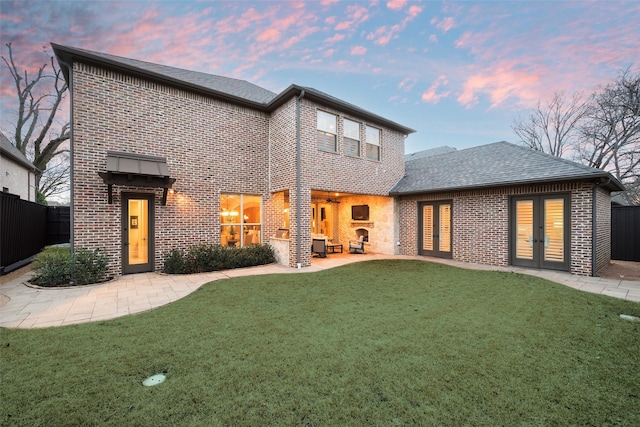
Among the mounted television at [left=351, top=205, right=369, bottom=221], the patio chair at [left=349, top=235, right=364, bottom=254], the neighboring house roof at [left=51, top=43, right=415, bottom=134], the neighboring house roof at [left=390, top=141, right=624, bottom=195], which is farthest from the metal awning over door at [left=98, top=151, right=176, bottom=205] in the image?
the neighboring house roof at [left=390, top=141, right=624, bottom=195]

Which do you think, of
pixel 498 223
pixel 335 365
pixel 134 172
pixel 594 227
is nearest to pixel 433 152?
pixel 498 223

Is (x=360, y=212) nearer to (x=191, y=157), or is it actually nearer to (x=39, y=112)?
(x=191, y=157)

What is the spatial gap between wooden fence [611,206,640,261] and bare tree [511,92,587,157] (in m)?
13.7

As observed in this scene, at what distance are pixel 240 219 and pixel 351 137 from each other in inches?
216

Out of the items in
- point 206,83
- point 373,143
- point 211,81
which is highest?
point 211,81

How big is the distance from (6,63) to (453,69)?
27.3 metres

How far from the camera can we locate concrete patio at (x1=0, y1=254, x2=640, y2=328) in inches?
177

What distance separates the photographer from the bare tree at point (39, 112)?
18422 mm

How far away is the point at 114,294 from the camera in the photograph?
5.85m

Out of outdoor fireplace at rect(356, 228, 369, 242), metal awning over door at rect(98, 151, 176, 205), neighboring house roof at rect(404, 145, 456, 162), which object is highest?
neighboring house roof at rect(404, 145, 456, 162)

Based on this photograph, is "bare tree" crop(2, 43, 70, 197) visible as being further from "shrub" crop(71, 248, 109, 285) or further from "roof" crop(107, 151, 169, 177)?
"shrub" crop(71, 248, 109, 285)

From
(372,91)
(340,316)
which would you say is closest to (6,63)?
(372,91)

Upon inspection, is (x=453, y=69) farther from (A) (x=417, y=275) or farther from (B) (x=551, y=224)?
(A) (x=417, y=275)

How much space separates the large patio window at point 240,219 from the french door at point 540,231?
9181mm
